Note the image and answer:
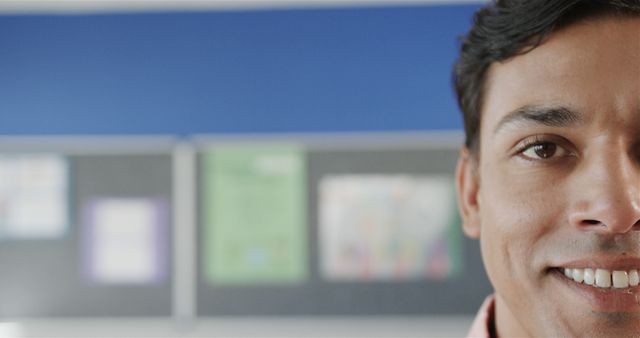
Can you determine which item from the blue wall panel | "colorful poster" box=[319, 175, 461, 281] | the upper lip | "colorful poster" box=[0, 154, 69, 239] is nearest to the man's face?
the upper lip

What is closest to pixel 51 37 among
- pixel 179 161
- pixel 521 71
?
pixel 179 161

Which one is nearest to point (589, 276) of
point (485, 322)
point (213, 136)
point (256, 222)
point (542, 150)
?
point (542, 150)

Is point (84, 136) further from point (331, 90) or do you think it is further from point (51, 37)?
point (331, 90)

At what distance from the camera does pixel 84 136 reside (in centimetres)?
286

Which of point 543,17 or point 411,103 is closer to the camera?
point 543,17

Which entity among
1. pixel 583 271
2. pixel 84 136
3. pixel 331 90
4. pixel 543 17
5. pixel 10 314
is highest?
pixel 331 90

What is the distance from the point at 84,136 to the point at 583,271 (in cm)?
258

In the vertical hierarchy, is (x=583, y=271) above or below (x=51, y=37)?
below

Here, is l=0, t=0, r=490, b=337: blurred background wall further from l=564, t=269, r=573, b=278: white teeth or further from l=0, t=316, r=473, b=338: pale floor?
l=564, t=269, r=573, b=278: white teeth

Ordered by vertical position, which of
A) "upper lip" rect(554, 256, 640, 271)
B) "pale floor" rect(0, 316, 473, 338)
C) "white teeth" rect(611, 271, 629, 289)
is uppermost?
"upper lip" rect(554, 256, 640, 271)

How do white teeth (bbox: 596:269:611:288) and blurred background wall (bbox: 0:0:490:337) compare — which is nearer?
white teeth (bbox: 596:269:611:288)

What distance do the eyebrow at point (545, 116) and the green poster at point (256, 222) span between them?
2060 millimetres

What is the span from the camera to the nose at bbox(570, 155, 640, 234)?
0.65 m

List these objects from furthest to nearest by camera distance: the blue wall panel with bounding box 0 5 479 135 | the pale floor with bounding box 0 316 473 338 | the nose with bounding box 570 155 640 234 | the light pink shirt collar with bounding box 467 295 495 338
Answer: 1. the blue wall panel with bounding box 0 5 479 135
2. the pale floor with bounding box 0 316 473 338
3. the light pink shirt collar with bounding box 467 295 495 338
4. the nose with bounding box 570 155 640 234
